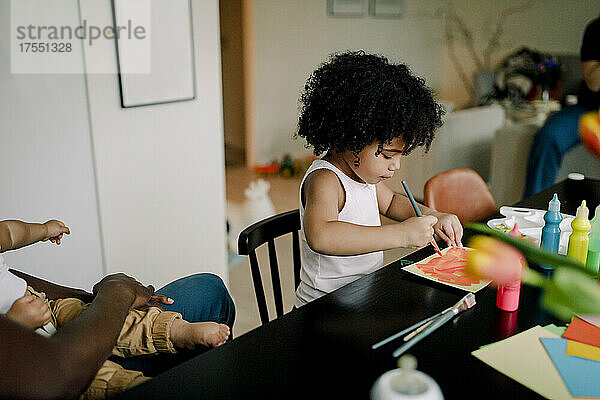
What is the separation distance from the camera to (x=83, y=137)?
1902mm

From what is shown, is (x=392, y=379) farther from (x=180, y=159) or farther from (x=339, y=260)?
(x=180, y=159)

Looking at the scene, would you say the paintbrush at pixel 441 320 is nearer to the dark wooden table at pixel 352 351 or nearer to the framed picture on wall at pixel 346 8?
the dark wooden table at pixel 352 351

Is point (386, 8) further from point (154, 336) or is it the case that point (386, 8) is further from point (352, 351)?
point (352, 351)

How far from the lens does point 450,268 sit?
1.24 metres

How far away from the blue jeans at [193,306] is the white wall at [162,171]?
757mm

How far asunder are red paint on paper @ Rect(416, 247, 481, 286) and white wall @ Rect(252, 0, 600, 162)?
14.2ft

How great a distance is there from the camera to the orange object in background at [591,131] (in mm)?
522

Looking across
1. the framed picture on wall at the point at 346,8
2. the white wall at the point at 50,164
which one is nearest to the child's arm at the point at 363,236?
the white wall at the point at 50,164

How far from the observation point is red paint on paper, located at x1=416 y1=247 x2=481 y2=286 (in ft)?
3.85

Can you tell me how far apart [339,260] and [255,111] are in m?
4.22

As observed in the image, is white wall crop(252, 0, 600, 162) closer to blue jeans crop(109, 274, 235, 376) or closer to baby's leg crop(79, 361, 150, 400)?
blue jeans crop(109, 274, 235, 376)

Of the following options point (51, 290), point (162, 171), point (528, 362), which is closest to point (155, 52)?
point (162, 171)

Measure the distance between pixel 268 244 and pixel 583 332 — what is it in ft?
2.45

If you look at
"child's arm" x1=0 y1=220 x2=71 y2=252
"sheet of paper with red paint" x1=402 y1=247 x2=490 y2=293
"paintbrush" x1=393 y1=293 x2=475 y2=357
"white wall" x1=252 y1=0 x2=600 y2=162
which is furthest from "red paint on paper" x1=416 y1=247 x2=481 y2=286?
"white wall" x1=252 y1=0 x2=600 y2=162
